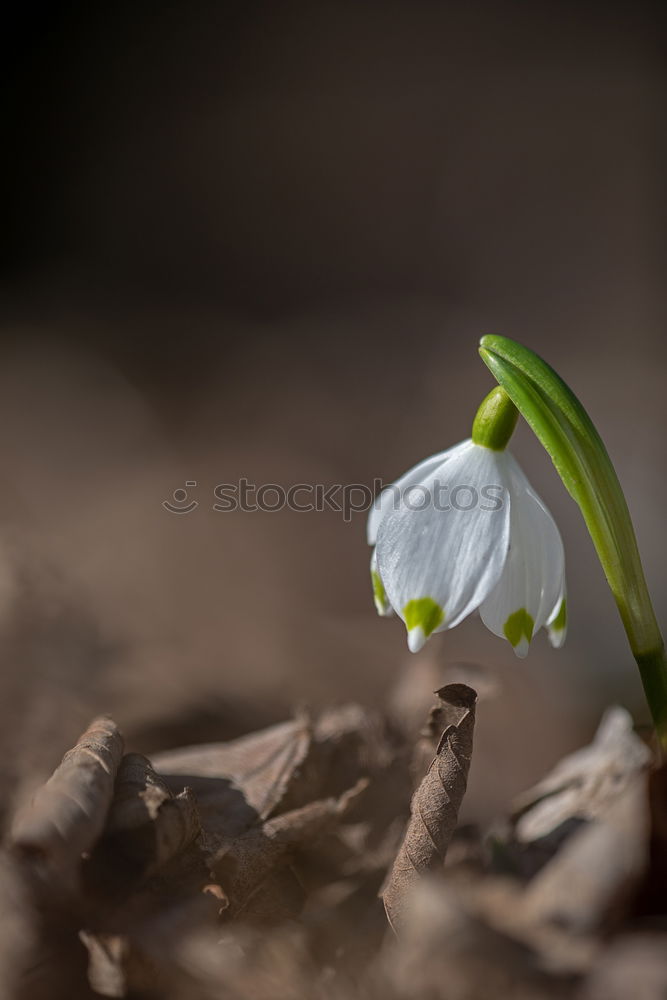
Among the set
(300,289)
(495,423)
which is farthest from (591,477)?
(300,289)

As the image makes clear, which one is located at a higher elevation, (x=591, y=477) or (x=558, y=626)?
(x=591, y=477)

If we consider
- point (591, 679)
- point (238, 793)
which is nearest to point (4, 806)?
point (238, 793)

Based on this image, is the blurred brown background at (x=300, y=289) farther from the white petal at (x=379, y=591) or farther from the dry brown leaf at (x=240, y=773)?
the white petal at (x=379, y=591)

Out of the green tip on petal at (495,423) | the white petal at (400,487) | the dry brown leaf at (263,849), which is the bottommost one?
the dry brown leaf at (263,849)

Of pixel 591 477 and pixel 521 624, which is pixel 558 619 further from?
pixel 591 477

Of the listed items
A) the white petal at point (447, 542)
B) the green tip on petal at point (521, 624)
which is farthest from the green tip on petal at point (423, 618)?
the green tip on petal at point (521, 624)

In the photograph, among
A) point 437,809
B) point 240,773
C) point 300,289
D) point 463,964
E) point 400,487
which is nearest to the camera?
point 463,964

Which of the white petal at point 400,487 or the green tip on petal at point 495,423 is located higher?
the green tip on petal at point 495,423
